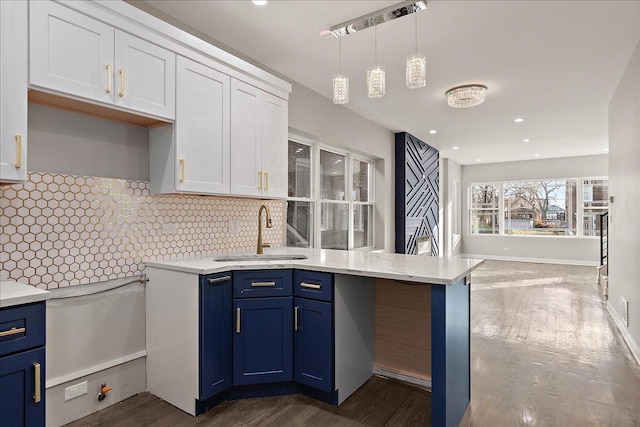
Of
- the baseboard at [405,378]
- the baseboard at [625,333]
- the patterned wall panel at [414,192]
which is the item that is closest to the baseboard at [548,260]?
the patterned wall panel at [414,192]

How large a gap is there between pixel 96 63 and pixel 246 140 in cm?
113

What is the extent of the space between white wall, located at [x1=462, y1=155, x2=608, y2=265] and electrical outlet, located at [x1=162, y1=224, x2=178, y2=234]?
381 inches

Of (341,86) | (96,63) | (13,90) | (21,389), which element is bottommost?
(21,389)

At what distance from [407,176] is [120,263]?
16.5ft

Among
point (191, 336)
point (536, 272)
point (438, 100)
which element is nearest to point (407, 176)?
point (438, 100)

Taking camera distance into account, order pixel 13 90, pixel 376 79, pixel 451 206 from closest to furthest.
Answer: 1. pixel 13 90
2. pixel 376 79
3. pixel 451 206

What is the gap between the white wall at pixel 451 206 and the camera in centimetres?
916

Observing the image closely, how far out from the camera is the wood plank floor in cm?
220

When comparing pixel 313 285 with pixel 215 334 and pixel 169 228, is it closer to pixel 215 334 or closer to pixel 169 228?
pixel 215 334

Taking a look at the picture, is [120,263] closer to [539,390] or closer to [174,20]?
[174,20]

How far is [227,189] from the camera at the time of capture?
2689 millimetres

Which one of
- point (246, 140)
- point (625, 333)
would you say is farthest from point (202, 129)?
point (625, 333)

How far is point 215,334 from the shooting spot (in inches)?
89.7

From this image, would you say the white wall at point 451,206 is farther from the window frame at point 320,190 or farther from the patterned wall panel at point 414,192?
the window frame at point 320,190
